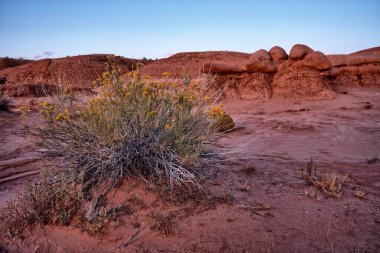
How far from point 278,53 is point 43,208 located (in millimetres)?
9747

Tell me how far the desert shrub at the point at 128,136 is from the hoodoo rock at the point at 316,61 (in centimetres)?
817

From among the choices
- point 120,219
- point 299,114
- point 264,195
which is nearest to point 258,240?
point 264,195

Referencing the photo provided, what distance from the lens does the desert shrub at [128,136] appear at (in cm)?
323

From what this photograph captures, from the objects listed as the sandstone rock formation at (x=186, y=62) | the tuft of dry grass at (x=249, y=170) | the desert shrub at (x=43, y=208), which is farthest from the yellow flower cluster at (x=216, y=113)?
the sandstone rock formation at (x=186, y=62)

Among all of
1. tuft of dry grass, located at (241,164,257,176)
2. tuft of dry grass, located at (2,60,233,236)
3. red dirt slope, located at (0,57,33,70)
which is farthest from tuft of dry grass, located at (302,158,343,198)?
red dirt slope, located at (0,57,33,70)

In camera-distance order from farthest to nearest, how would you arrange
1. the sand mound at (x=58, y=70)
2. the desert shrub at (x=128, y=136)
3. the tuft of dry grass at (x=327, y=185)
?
the sand mound at (x=58, y=70), the tuft of dry grass at (x=327, y=185), the desert shrub at (x=128, y=136)

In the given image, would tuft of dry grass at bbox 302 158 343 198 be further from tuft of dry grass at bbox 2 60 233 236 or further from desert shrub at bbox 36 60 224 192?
desert shrub at bbox 36 60 224 192

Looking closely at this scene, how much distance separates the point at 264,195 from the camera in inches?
134

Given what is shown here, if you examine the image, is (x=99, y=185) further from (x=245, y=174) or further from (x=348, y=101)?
(x=348, y=101)

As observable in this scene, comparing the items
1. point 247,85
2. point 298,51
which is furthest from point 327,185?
point 247,85

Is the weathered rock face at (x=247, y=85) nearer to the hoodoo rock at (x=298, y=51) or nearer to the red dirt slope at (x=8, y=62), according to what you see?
the hoodoo rock at (x=298, y=51)

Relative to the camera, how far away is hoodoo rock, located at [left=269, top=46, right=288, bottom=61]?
11086 millimetres

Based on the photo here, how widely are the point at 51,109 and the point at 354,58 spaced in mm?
12006

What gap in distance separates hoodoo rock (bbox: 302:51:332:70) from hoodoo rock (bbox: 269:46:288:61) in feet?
2.27
